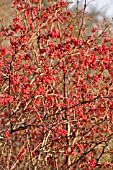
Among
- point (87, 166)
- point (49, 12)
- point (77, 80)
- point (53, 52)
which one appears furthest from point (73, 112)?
point (49, 12)

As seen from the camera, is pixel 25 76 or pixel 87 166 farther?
pixel 87 166

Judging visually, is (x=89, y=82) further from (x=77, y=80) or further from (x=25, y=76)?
(x=25, y=76)

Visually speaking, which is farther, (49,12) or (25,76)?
(49,12)

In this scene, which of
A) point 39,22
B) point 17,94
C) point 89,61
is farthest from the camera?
point 39,22

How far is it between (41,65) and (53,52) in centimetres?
41

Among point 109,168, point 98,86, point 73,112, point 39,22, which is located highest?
point 39,22

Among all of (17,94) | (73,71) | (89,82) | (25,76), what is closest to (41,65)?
(25,76)

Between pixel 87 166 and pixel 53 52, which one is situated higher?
pixel 53 52

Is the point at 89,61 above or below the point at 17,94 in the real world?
above

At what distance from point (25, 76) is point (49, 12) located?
1248 mm

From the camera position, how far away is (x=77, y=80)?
5.26m

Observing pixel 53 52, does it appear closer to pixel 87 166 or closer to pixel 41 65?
pixel 41 65

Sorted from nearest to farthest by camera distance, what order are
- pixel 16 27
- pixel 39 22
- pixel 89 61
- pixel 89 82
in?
pixel 16 27, pixel 89 61, pixel 39 22, pixel 89 82

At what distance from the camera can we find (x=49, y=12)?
4906 mm
